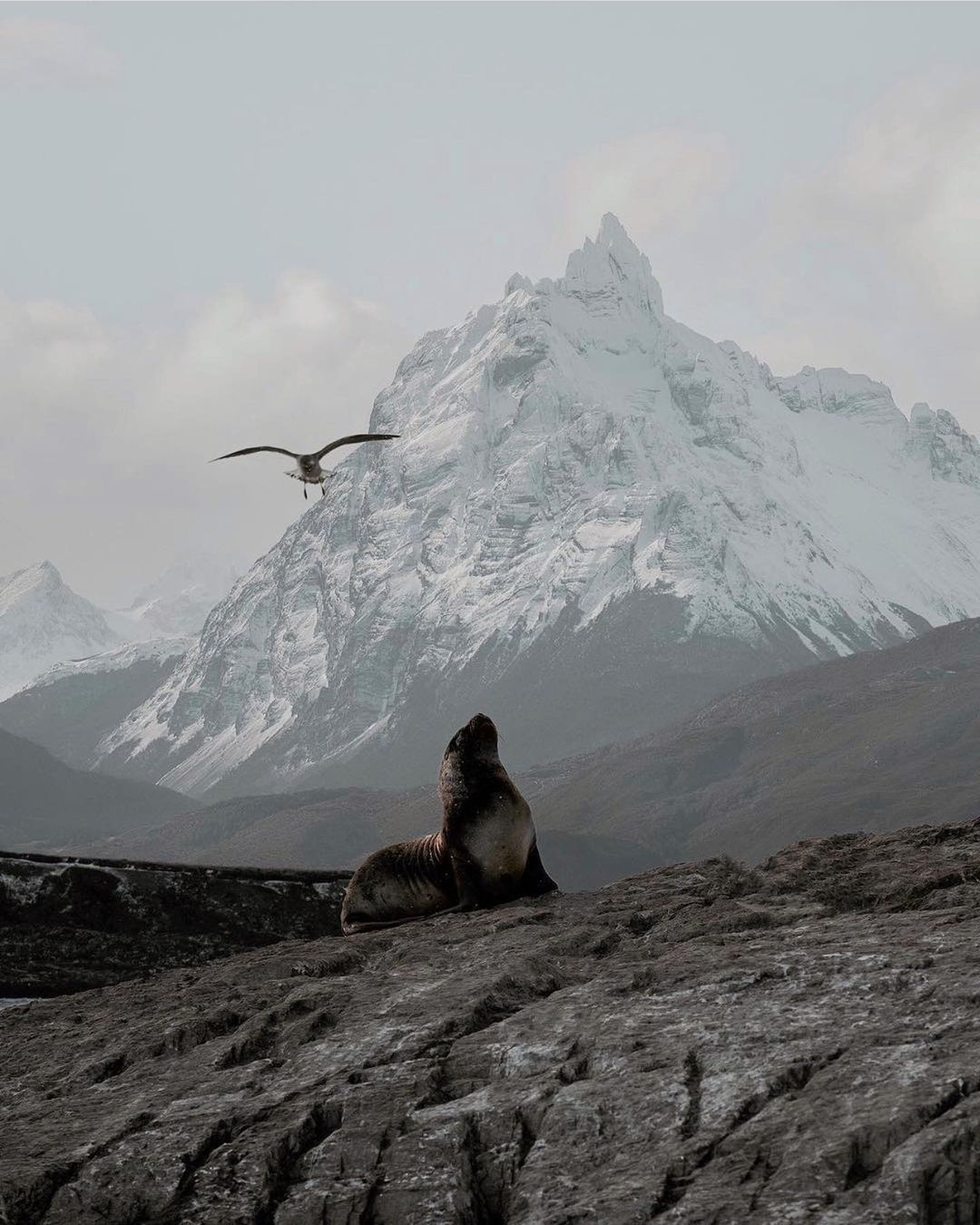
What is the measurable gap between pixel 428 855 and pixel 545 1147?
8421mm

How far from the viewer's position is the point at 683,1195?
8.20 metres

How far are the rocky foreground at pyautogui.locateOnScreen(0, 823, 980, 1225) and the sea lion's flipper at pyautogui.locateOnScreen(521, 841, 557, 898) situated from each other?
11.6 ft

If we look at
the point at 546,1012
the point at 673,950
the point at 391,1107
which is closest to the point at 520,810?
the point at 673,950

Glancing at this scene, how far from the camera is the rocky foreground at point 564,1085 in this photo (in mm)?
8250

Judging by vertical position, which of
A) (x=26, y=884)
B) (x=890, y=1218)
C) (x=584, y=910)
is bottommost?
(x=890, y=1218)

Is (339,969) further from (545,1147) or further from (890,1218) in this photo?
(890,1218)

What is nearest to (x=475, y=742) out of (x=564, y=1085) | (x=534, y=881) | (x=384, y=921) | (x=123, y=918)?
(x=534, y=881)

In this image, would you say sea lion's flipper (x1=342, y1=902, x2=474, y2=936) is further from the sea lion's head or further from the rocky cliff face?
the sea lion's head

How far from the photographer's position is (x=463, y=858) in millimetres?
16703

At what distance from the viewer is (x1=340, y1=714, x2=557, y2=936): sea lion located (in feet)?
54.7

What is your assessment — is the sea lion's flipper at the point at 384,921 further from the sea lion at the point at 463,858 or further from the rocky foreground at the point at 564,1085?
Result: the rocky foreground at the point at 564,1085

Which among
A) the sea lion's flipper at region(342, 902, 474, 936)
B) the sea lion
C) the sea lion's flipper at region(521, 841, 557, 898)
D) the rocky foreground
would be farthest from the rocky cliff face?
the rocky foreground

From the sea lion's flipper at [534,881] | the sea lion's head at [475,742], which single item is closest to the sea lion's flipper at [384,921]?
the sea lion's flipper at [534,881]

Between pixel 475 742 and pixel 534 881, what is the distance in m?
1.64
